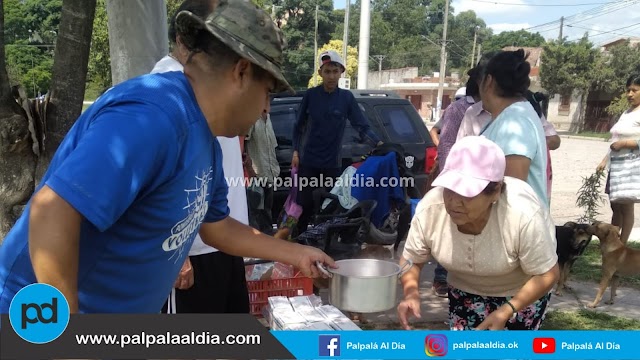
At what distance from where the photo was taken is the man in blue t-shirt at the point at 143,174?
3.43ft

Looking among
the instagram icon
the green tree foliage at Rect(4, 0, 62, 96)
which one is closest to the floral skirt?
the instagram icon

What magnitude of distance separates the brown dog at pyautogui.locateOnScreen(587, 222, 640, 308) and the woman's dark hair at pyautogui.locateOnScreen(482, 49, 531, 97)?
2405 mm

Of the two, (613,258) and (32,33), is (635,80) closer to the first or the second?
(613,258)

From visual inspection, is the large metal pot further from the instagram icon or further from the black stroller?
the black stroller

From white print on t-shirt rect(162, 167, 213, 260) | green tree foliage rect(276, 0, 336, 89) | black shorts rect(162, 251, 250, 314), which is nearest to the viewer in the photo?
white print on t-shirt rect(162, 167, 213, 260)

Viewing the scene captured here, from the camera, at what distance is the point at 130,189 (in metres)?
1.08

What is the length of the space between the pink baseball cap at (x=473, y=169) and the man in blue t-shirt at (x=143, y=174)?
84 centimetres

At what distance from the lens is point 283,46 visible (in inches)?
55.1

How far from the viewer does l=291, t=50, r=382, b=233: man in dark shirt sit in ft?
17.1

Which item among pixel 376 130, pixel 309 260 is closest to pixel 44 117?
pixel 309 260

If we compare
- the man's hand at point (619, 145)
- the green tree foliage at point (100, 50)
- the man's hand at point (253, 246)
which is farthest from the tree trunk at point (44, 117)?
the green tree foliage at point (100, 50)

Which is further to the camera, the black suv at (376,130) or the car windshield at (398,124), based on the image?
the car windshield at (398,124)

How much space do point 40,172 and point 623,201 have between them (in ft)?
17.4

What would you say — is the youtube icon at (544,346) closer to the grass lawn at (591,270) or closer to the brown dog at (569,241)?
the brown dog at (569,241)
